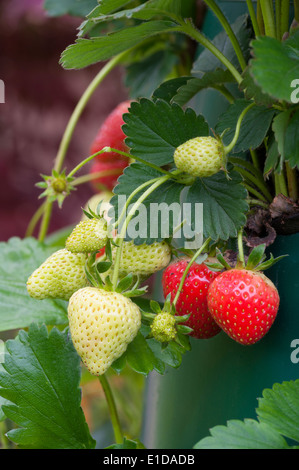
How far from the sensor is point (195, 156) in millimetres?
387

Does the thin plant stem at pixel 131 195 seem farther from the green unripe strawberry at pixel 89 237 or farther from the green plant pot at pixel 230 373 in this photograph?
the green plant pot at pixel 230 373

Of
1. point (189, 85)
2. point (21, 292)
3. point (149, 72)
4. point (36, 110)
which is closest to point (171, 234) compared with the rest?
point (189, 85)

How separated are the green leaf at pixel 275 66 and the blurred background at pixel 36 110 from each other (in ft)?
3.81

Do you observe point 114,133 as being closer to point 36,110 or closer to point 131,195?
point 131,195

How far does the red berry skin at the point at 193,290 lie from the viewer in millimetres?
463

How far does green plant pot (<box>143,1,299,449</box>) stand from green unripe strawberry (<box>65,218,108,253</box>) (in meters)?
0.15

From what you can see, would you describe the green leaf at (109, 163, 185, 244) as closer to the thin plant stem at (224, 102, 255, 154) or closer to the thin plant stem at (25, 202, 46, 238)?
the thin plant stem at (224, 102, 255, 154)

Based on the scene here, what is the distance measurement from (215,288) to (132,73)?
44 centimetres

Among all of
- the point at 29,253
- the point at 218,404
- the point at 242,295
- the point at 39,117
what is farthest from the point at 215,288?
the point at 39,117

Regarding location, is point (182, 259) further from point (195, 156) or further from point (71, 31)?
point (71, 31)

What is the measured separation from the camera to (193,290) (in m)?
0.46

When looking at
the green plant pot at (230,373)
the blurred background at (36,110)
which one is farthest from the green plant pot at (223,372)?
the blurred background at (36,110)

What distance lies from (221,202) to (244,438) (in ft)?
0.57
